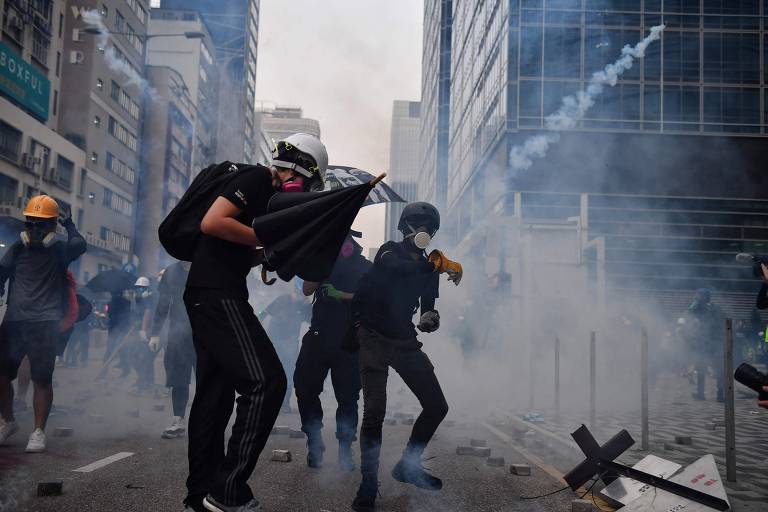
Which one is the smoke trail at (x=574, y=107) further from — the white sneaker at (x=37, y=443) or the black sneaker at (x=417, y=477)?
the black sneaker at (x=417, y=477)

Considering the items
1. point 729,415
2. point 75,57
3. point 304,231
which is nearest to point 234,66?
point 75,57

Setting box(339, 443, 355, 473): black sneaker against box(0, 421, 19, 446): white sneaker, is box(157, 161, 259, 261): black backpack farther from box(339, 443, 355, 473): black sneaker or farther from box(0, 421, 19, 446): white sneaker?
box(0, 421, 19, 446): white sneaker

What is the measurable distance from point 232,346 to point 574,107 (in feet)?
109

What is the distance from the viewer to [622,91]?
3425 cm

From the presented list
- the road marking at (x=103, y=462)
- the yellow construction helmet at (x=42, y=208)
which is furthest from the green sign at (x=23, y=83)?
the road marking at (x=103, y=462)

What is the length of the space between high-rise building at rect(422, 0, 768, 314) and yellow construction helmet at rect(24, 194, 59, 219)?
28.7 m

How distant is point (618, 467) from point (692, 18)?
1333 inches

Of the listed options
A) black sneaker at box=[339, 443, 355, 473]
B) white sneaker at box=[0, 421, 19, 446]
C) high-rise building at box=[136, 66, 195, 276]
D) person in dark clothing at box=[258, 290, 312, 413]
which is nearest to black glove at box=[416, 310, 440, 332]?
black sneaker at box=[339, 443, 355, 473]

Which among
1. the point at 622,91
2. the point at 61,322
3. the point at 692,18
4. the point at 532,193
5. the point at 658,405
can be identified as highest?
the point at 692,18

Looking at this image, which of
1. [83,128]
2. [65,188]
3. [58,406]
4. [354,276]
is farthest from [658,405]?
[83,128]

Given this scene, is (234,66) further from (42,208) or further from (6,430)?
(6,430)

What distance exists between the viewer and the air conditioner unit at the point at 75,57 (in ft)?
149

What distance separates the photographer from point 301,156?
11.9 ft

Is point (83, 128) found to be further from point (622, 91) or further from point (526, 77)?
point (622, 91)
